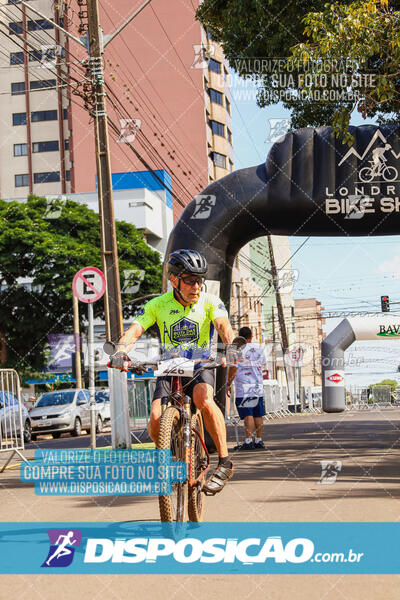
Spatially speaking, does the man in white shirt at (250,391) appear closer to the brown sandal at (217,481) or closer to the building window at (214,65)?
the brown sandal at (217,481)

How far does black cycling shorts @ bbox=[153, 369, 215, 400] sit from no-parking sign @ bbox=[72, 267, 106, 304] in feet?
Answer: 29.0

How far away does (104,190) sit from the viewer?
Result: 1565 centimetres

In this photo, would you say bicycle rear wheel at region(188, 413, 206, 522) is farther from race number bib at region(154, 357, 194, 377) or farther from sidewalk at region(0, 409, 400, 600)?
sidewalk at region(0, 409, 400, 600)

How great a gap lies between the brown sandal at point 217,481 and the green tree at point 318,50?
5408mm

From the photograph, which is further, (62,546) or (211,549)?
(62,546)

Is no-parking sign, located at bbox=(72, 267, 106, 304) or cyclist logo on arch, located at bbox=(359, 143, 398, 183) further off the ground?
cyclist logo on arch, located at bbox=(359, 143, 398, 183)

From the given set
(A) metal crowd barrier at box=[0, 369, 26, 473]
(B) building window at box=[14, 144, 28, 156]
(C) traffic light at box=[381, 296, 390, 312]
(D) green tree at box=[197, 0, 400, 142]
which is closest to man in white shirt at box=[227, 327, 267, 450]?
(A) metal crowd barrier at box=[0, 369, 26, 473]

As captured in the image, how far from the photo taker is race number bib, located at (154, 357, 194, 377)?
5.83 m

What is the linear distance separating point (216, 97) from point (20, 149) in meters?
17.4

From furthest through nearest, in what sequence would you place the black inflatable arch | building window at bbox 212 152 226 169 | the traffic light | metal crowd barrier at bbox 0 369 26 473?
building window at bbox 212 152 226 169 < the traffic light < the black inflatable arch < metal crowd barrier at bbox 0 369 26 473

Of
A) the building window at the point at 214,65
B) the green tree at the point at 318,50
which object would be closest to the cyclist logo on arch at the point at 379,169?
the green tree at the point at 318,50

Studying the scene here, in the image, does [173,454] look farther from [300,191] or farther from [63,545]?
[300,191]

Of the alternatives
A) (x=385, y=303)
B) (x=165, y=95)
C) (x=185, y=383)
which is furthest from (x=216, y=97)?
(x=185, y=383)

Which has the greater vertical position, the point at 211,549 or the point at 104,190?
the point at 104,190
